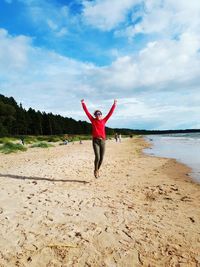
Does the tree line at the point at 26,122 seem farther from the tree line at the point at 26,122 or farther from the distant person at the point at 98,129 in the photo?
the distant person at the point at 98,129

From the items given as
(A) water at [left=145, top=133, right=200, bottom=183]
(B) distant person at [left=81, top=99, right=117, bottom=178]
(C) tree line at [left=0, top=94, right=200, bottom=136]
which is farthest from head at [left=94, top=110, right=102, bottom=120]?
(C) tree line at [left=0, top=94, right=200, bottom=136]

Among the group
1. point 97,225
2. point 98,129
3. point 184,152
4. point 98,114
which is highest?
point 98,114

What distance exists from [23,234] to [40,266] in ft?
3.86

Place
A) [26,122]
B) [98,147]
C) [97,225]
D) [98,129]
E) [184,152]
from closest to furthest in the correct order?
[97,225]
[98,129]
[98,147]
[184,152]
[26,122]

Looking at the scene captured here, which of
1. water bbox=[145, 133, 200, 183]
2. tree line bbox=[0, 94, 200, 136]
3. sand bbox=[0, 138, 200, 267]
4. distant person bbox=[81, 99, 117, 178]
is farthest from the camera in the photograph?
tree line bbox=[0, 94, 200, 136]

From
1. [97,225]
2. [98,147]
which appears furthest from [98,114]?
[97,225]

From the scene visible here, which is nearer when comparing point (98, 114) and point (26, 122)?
point (98, 114)

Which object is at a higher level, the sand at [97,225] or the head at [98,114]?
the head at [98,114]

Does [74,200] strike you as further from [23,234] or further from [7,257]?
[7,257]

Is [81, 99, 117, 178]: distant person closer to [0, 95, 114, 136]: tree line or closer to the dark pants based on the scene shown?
the dark pants

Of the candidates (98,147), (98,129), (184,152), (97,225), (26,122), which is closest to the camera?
(97,225)

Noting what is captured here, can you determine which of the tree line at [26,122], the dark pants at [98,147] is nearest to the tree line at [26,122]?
the tree line at [26,122]

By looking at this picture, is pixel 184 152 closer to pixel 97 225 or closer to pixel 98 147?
pixel 98 147

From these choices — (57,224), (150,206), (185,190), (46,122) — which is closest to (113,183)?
(185,190)
